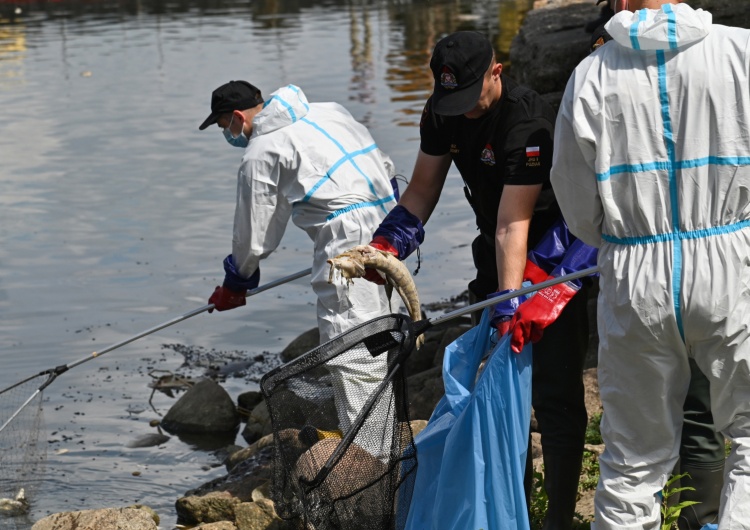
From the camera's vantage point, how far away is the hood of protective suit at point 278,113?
5852 mm

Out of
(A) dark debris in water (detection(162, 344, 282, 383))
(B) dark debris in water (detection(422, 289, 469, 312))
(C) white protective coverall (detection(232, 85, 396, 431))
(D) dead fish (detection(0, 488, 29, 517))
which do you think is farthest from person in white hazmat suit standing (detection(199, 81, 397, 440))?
(B) dark debris in water (detection(422, 289, 469, 312))

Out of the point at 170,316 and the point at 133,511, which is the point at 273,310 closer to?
the point at 170,316

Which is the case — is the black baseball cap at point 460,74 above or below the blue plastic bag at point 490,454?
above

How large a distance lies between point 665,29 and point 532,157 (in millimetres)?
872

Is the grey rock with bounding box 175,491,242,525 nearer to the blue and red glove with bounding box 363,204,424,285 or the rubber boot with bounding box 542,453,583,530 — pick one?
the blue and red glove with bounding box 363,204,424,285

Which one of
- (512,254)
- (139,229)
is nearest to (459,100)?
(512,254)

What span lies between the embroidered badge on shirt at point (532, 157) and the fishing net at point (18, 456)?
3085 mm

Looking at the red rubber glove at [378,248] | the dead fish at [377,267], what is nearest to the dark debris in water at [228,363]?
the red rubber glove at [378,248]

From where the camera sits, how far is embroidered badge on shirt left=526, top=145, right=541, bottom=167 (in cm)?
416

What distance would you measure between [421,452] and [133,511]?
216 cm

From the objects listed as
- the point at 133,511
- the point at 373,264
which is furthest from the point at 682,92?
the point at 133,511

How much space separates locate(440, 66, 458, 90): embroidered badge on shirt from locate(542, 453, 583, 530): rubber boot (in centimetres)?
134

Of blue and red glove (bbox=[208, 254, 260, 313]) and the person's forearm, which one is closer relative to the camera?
the person's forearm

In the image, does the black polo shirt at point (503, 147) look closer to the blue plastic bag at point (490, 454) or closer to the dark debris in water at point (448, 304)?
the blue plastic bag at point (490, 454)
